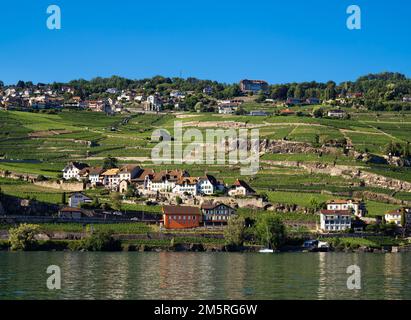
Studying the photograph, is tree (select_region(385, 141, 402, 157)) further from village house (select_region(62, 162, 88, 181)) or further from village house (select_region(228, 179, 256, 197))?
village house (select_region(62, 162, 88, 181))

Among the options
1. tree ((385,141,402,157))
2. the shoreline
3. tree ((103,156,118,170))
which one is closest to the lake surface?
the shoreline

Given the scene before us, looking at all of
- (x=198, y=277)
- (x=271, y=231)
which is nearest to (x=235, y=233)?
(x=271, y=231)

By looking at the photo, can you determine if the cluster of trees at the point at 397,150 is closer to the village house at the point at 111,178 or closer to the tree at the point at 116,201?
the village house at the point at 111,178

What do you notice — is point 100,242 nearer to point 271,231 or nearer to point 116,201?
point 116,201

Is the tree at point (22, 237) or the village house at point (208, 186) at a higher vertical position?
the village house at point (208, 186)

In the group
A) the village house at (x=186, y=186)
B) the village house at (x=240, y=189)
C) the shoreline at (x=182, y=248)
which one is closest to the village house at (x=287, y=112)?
the village house at (x=186, y=186)
